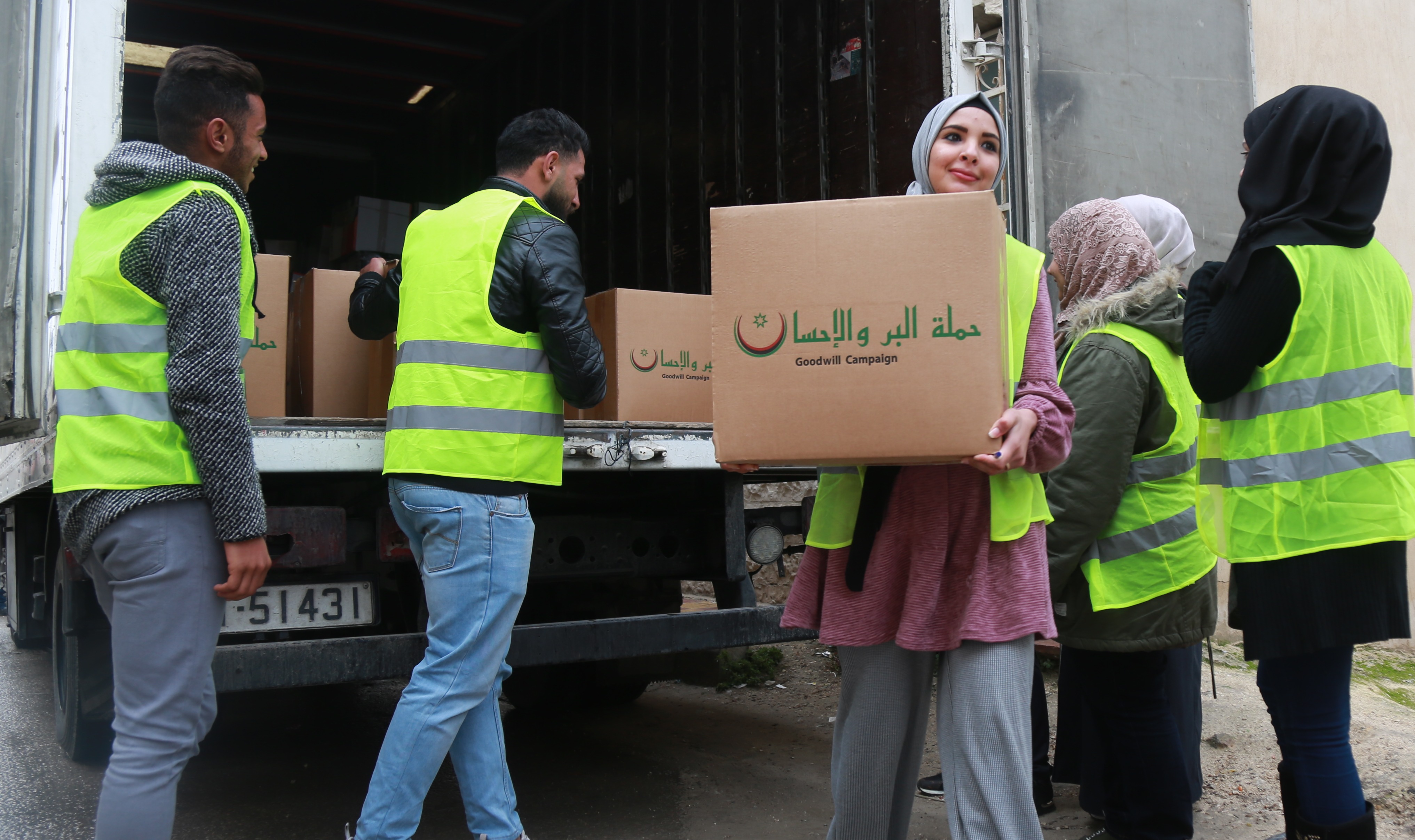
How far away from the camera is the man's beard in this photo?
2.54m

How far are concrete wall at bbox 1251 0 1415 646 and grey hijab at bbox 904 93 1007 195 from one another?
3615 mm

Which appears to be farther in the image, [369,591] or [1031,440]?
[369,591]

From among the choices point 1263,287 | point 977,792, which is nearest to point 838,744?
point 977,792

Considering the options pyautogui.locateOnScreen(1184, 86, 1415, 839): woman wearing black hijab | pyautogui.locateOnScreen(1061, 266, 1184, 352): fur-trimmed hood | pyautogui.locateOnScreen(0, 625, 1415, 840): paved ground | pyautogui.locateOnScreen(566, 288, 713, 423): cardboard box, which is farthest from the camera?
pyautogui.locateOnScreen(566, 288, 713, 423): cardboard box

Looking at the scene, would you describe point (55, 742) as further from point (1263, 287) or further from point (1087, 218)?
point (1263, 287)

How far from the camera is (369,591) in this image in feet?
8.68

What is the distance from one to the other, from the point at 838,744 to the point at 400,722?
881 millimetres

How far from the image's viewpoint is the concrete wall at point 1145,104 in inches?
132

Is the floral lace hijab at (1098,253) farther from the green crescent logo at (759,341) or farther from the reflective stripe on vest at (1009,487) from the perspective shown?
the green crescent logo at (759,341)

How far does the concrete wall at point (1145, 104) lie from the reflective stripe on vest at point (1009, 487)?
1.64m

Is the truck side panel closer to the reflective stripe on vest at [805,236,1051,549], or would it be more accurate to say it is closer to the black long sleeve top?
the reflective stripe on vest at [805,236,1051,549]

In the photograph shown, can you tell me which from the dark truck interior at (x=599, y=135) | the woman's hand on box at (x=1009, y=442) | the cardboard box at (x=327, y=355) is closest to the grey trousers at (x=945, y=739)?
the woman's hand on box at (x=1009, y=442)

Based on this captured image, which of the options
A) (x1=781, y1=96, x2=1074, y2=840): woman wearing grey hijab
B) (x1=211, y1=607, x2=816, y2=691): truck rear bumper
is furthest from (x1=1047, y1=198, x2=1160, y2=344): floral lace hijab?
(x1=211, y1=607, x2=816, y2=691): truck rear bumper

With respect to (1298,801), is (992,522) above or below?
above
